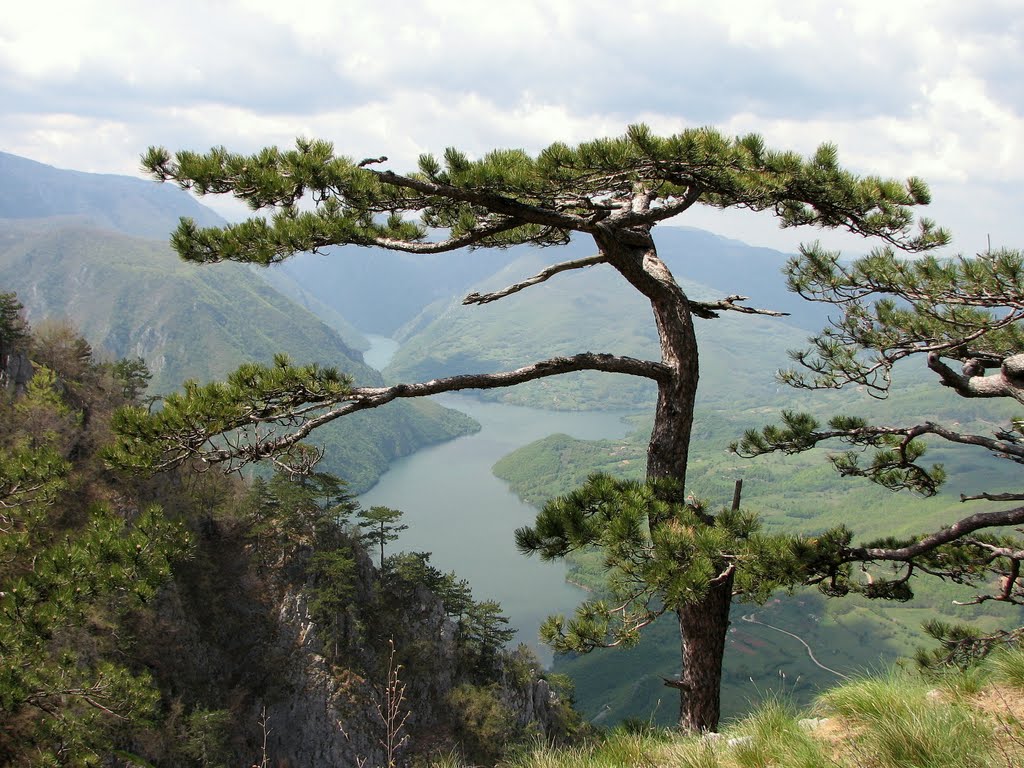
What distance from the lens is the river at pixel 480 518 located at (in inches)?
2692

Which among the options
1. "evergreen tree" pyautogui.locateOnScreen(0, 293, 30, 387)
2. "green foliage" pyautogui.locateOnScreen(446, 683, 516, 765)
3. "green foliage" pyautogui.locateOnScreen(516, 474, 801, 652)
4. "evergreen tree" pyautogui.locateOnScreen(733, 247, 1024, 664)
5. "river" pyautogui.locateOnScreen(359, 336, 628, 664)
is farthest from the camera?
"river" pyautogui.locateOnScreen(359, 336, 628, 664)

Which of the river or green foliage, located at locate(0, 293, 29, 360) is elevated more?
green foliage, located at locate(0, 293, 29, 360)

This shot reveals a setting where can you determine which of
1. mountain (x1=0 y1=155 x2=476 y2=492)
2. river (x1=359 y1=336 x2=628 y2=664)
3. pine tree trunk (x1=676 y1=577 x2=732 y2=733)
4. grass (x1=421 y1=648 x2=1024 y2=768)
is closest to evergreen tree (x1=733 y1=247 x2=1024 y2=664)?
pine tree trunk (x1=676 y1=577 x2=732 y2=733)

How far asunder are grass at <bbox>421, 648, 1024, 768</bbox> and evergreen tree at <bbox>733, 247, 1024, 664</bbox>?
78 cm

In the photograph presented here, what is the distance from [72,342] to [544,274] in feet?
107

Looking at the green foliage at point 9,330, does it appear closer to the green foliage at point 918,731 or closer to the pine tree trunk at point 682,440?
the pine tree trunk at point 682,440

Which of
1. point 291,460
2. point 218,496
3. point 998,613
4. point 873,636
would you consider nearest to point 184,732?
point 218,496

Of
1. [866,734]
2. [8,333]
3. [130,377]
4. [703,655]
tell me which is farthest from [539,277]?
[130,377]

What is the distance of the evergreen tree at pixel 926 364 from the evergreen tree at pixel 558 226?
0.67m

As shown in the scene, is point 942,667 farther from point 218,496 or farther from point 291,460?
point 218,496

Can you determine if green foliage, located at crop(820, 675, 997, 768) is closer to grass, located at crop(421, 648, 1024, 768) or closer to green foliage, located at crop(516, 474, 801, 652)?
grass, located at crop(421, 648, 1024, 768)

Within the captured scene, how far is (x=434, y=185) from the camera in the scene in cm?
417

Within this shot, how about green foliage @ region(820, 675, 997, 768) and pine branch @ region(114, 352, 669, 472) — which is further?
pine branch @ region(114, 352, 669, 472)

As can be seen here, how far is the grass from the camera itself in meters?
2.93
